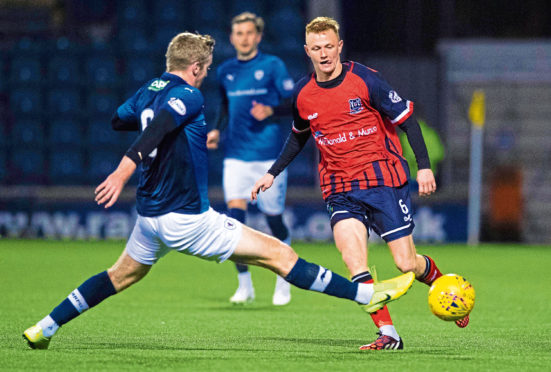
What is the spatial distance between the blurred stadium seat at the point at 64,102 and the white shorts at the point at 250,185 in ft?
31.8

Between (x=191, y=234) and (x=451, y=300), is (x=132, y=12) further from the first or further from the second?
(x=451, y=300)

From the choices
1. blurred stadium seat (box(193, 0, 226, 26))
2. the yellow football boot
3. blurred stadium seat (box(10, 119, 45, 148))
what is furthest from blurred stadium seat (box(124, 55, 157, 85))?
the yellow football boot

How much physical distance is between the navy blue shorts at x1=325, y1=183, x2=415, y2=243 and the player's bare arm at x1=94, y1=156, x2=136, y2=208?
5.14ft

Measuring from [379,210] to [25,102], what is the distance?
43.7 ft

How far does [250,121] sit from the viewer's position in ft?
30.1

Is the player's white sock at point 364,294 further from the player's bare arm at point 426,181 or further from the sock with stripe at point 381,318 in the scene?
the player's bare arm at point 426,181

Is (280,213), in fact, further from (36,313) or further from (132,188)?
(132,188)

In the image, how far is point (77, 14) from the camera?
756 inches

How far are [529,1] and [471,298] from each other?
15.3 metres

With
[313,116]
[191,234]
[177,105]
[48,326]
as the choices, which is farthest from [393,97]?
[48,326]

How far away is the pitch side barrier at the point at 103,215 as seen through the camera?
638 inches

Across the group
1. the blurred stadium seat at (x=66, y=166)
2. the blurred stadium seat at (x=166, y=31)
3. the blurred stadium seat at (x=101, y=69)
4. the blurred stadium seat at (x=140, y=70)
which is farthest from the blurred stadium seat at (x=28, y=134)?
the blurred stadium seat at (x=166, y=31)

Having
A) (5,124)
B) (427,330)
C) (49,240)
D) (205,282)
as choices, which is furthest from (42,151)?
(427,330)

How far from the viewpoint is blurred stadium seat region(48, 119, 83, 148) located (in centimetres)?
1789
